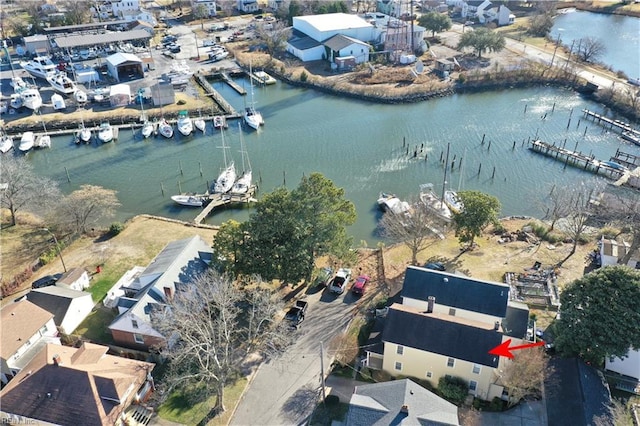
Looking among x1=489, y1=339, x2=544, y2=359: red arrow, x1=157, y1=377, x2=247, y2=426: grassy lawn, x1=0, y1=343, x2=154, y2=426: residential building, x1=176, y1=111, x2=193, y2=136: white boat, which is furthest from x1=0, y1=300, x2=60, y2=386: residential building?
x1=176, y1=111, x2=193, y2=136: white boat

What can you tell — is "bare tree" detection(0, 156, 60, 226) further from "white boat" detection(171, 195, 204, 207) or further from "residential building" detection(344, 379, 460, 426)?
"residential building" detection(344, 379, 460, 426)

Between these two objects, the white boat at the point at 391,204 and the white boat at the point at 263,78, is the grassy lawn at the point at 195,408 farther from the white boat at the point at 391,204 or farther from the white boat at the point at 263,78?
the white boat at the point at 263,78

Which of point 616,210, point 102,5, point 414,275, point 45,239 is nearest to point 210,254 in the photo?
point 414,275

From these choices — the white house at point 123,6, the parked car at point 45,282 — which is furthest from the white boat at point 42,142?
the white house at point 123,6

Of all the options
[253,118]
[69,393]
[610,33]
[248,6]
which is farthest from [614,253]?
[248,6]

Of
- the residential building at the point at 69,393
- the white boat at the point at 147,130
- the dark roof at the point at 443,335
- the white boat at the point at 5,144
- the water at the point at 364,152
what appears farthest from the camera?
the white boat at the point at 147,130
